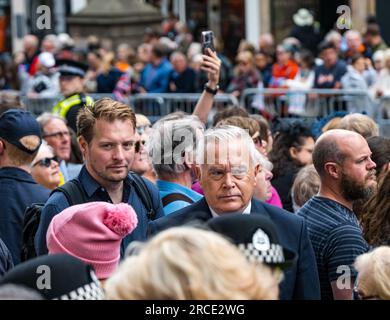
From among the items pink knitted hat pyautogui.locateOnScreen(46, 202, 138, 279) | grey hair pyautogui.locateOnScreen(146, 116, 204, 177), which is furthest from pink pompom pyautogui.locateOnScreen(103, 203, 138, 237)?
grey hair pyautogui.locateOnScreen(146, 116, 204, 177)

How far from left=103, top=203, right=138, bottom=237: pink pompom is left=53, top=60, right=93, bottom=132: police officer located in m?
5.43

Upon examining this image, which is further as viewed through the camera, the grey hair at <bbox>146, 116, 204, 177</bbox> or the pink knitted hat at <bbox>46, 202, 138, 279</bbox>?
the grey hair at <bbox>146, 116, 204, 177</bbox>

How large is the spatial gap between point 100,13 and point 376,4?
6.03 metres

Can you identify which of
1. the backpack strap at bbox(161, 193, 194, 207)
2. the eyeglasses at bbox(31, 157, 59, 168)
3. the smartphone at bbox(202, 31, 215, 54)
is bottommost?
the backpack strap at bbox(161, 193, 194, 207)

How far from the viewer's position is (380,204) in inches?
219

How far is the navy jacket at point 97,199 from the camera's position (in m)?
5.55

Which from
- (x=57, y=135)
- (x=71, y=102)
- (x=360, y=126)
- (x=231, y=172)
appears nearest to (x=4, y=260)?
(x=231, y=172)

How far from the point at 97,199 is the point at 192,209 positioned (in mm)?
831

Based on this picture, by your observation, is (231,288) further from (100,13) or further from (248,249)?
(100,13)

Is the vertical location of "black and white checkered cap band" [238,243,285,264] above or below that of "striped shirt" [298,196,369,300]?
above

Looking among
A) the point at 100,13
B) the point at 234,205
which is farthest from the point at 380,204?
the point at 100,13

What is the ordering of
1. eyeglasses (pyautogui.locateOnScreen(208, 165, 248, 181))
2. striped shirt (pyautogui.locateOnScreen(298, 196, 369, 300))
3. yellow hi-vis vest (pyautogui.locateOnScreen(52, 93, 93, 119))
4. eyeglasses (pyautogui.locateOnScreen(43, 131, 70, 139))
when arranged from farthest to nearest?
yellow hi-vis vest (pyautogui.locateOnScreen(52, 93, 93, 119)) → eyeglasses (pyautogui.locateOnScreen(43, 131, 70, 139)) → striped shirt (pyautogui.locateOnScreen(298, 196, 369, 300)) → eyeglasses (pyautogui.locateOnScreen(208, 165, 248, 181))

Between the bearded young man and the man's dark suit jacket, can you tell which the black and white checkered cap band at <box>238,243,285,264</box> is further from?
the bearded young man

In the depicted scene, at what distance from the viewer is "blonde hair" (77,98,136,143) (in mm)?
A: 6004
